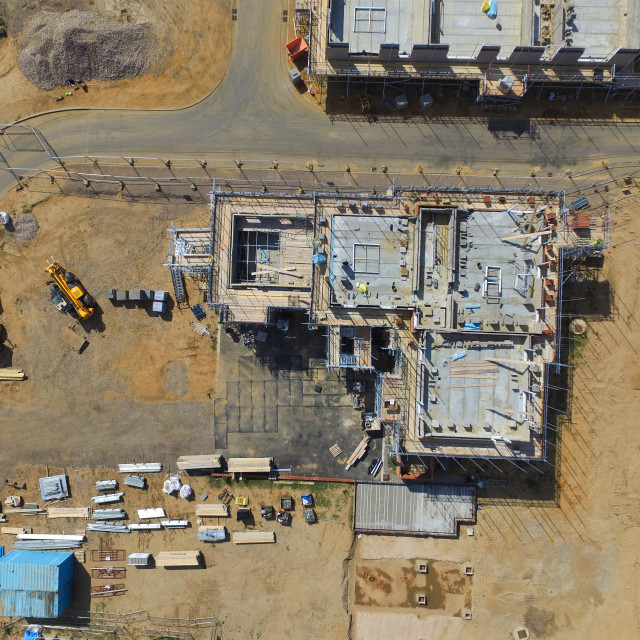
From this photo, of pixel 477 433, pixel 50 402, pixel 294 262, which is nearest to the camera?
pixel 477 433

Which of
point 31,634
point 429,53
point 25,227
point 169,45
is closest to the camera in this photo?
point 429,53

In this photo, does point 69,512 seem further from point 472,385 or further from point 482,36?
point 482,36

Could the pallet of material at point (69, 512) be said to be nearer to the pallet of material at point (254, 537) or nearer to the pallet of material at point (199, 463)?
the pallet of material at point (199, 463)

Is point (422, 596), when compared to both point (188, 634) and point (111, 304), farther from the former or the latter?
point (111, 304)

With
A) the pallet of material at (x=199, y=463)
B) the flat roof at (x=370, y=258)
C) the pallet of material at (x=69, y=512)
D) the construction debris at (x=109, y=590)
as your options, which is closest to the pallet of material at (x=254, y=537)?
the pallet of material at (x=199, y=463)

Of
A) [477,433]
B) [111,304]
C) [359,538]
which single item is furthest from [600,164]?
[111,304]

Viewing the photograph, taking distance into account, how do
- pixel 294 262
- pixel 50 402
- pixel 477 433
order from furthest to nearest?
pixel 50 402, pixel 294 262, pixel 477 433

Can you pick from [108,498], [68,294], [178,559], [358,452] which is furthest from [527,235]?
[108,498]
